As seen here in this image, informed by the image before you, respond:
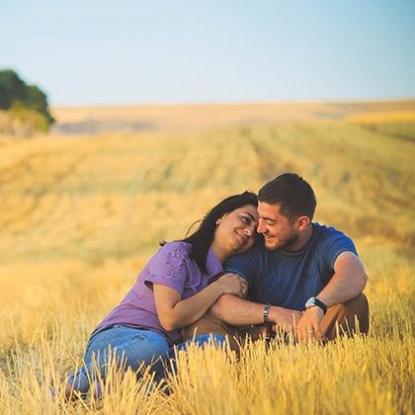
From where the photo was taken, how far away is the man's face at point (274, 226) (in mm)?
5617

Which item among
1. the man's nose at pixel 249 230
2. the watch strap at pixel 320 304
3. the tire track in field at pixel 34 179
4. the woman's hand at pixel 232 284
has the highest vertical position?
the man's nose at pixel 249 230

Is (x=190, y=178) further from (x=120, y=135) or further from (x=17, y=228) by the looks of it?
(x=120, y=135)

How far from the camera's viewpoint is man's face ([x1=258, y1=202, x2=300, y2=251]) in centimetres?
A: 562

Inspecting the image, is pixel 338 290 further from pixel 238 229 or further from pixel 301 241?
pixel 238 229

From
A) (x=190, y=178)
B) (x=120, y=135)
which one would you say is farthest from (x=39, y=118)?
(x=190, y=178)

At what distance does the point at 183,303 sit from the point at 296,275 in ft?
2.80

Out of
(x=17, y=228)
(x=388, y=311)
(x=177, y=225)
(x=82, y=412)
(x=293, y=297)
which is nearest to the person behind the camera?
(x=82, y=412)

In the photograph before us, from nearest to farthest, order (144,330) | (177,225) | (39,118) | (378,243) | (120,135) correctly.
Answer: (144,330) < (378,243) < (177,225) < (120,135) < (39,118)

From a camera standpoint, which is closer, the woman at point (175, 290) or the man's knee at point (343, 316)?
the woman at point (175, 290)

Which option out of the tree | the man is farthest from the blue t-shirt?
the tree

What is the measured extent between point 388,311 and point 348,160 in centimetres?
3272

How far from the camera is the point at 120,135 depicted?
2003 inches

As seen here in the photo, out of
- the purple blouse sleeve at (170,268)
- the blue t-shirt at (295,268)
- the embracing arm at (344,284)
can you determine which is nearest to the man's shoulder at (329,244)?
the blue t-shirt at (295,268)

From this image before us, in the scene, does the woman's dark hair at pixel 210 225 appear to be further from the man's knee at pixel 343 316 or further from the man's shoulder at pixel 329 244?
the man's knee at pixel 343 316
